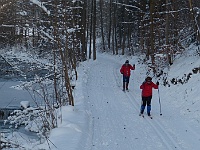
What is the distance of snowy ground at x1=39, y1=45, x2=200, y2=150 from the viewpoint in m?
7.95

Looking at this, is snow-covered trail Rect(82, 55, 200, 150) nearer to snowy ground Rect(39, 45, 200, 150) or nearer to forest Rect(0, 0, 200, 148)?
snowy ground Rect(39, 45, 200, 150)

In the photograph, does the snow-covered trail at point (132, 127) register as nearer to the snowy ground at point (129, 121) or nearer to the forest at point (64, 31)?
the snowy ground at point (129, 121)

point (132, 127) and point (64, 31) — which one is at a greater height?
point (64, 31)

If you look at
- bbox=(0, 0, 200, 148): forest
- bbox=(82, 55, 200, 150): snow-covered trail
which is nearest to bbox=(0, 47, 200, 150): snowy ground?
bbox=(82, 55, 200, 150): snow-covered trail

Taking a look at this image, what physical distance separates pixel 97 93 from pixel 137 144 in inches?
316

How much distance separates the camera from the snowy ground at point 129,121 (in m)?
7.95

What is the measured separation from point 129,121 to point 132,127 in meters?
0.75

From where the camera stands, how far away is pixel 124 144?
8.10 m

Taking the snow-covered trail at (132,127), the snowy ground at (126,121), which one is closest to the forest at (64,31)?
the snowy ground at (126,121)

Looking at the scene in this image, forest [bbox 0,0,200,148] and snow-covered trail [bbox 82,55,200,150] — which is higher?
forest [bbox 0,0,200,148]

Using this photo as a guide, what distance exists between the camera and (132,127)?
32.1 feet

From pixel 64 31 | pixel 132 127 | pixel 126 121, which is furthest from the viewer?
pixel 64 31

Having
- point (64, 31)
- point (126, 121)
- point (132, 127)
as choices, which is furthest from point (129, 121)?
point (64, 31)

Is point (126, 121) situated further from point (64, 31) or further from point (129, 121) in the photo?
point (64, 31)
